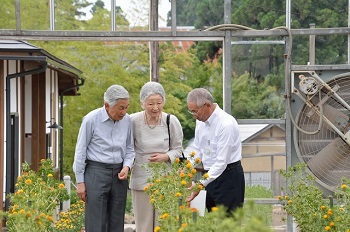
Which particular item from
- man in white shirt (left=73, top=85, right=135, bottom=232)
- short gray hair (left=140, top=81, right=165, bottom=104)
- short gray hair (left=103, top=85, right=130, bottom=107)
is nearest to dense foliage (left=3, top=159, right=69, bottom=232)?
man in white shirt (left=73, top=85, right=135, bottom=232)

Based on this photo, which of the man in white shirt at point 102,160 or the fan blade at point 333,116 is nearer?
the man in white shirt at point 102,160

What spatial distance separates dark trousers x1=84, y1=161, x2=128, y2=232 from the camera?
7891mm

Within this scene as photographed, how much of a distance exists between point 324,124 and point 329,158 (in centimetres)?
34

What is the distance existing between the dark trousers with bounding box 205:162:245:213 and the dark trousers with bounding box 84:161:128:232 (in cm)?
71

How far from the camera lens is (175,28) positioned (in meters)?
10.1

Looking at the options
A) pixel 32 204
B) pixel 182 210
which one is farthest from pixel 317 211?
pixel 32 204

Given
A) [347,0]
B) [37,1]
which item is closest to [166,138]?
[347,0]

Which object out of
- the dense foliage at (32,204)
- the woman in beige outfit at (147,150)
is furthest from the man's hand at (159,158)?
the dense foliage at (32,204)

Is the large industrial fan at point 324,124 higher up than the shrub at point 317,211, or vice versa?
the large industrial fan at point 324,124

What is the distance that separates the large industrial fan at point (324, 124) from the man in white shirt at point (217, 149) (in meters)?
2.28

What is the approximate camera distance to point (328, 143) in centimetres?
1016

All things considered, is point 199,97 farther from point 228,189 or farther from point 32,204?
point 32,204

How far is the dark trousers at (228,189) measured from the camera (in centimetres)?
789

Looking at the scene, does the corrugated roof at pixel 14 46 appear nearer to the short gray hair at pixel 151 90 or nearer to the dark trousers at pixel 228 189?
the short gray hair at pixel 151 90
